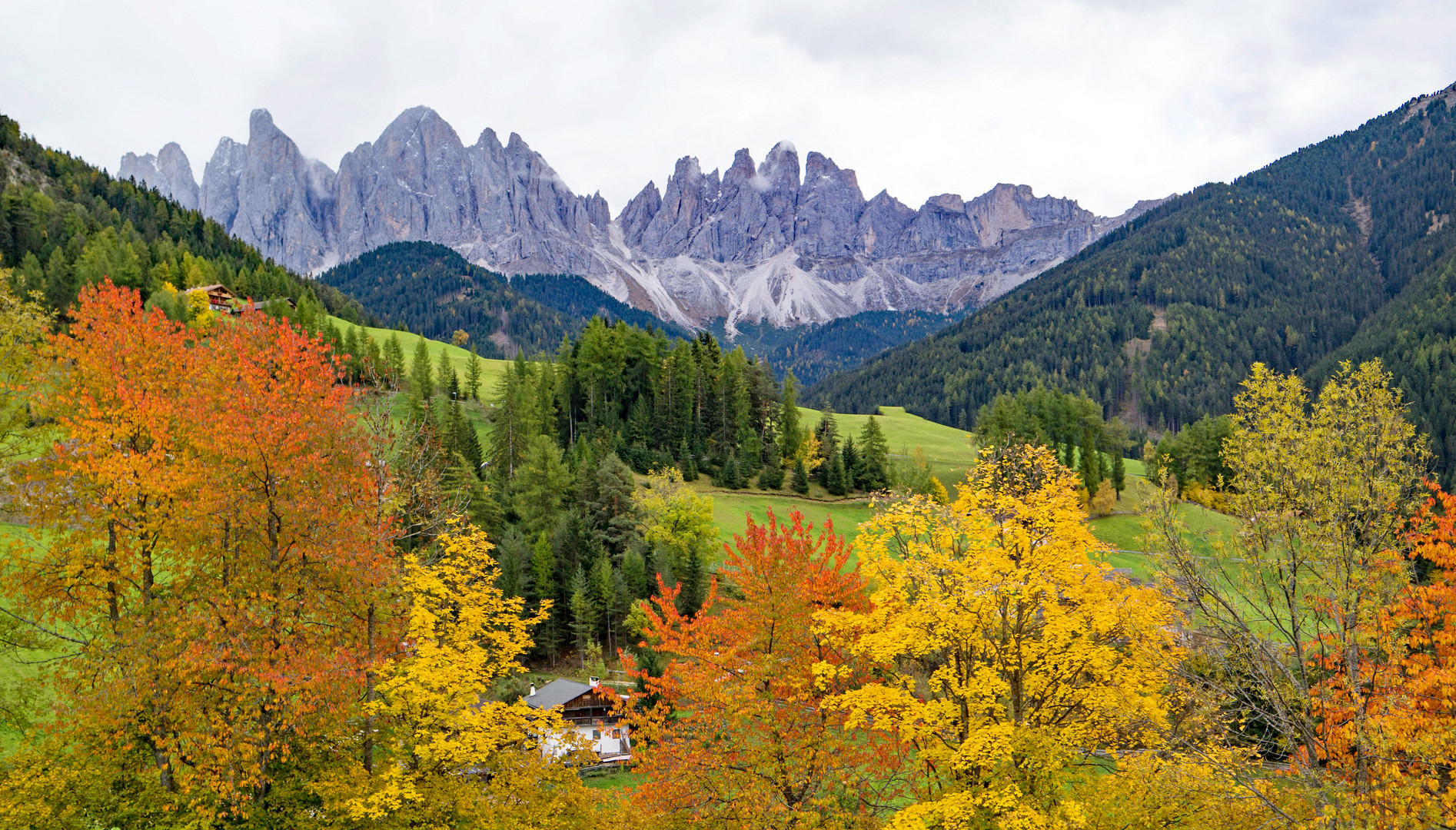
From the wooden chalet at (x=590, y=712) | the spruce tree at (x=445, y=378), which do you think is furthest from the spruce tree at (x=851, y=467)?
the spruce tree at (x=445, y=378)

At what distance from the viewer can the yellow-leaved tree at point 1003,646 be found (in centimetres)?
1584

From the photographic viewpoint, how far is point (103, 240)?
8725cm

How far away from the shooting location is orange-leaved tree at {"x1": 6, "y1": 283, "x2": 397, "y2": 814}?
47.1ft

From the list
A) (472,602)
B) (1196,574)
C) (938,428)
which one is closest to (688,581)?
(472,602)

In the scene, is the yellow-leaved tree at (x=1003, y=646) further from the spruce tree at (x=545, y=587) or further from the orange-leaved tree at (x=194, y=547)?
the spruce tree at (x=545, y=587)

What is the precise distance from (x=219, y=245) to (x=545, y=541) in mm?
119605

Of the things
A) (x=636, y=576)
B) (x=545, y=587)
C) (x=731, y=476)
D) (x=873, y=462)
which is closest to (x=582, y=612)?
(x=545, y=587)

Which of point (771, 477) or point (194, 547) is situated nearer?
point (194, 547)

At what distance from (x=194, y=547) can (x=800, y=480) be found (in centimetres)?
6493

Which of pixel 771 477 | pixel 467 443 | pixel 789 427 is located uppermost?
pixel 467 443

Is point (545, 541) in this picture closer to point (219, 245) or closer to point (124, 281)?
point (124, 281)

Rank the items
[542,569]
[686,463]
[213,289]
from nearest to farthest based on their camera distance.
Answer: [542,569], [686,463], [213,289]

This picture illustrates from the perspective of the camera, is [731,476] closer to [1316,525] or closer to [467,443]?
[467,443]

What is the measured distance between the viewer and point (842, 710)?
1844 centimetres
